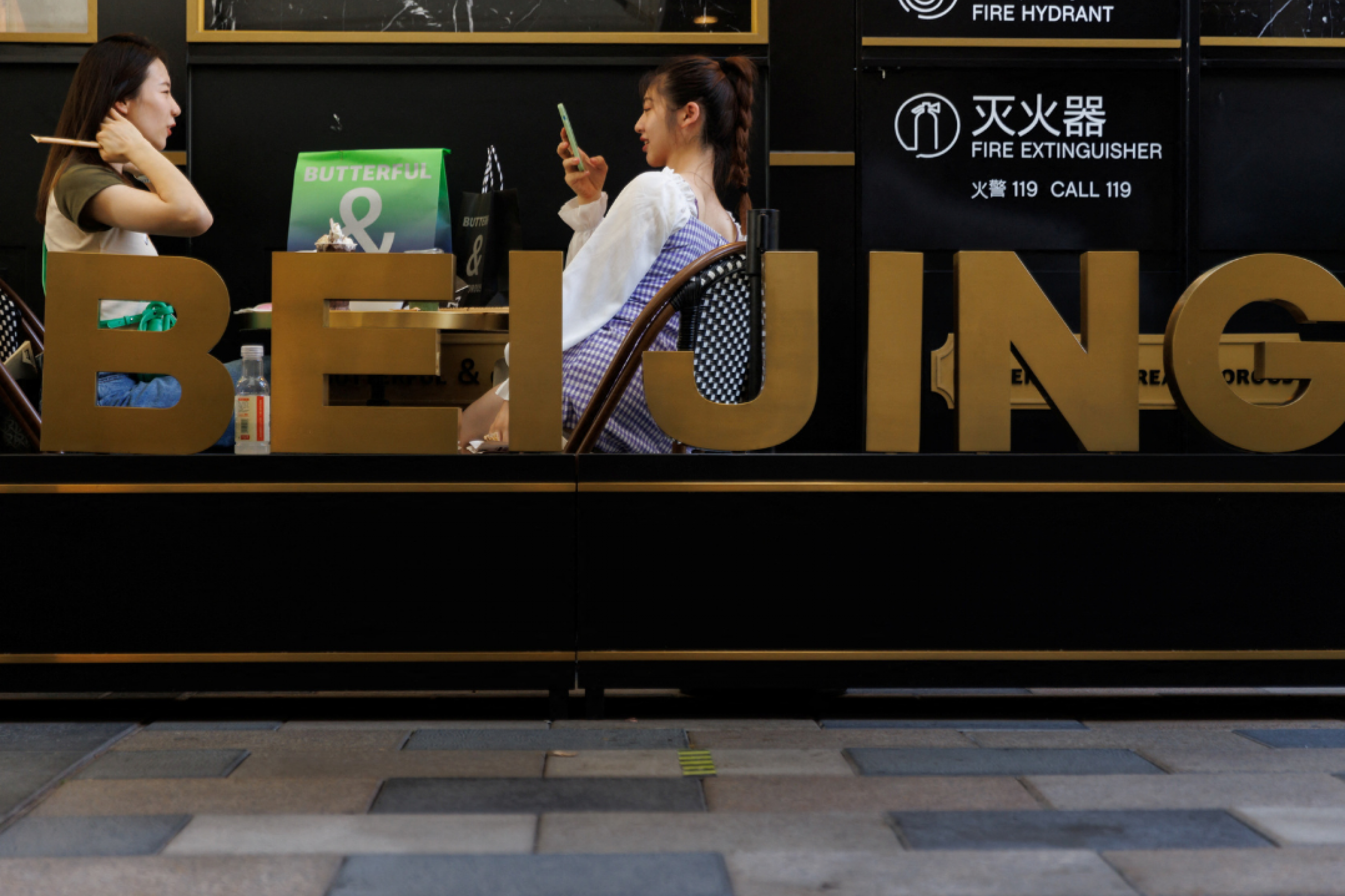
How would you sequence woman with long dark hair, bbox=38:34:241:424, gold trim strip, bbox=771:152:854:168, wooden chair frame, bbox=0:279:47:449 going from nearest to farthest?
wooden chair frame, bbox=0:279:47:449
woman with long dark hair, bbox=38:34:241:424
gold trim strip, bbox=771:152:854:168

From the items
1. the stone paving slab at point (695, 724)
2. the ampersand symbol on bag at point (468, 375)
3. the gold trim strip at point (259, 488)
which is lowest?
the stone paving slab at point (695, 724)

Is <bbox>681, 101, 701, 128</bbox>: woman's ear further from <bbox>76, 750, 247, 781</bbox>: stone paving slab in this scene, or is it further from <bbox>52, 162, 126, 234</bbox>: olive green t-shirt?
<bbox>76, 750, 247, 781</bbox>: stone paving slab

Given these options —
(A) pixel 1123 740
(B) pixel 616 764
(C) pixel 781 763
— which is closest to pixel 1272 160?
(A) pixel 1123 740

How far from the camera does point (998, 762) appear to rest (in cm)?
234

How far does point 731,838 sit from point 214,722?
141 centimetres

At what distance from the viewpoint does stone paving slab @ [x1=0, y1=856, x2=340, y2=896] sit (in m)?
1.63

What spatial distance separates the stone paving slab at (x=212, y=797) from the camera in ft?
6.54

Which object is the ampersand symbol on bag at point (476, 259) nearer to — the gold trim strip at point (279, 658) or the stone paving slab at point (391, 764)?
the gold trim strip at point (279, 658)

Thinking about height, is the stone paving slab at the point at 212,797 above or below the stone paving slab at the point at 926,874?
below

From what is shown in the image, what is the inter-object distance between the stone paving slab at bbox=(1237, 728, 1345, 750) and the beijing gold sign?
0.66m

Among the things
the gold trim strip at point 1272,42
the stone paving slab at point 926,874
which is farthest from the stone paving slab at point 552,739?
the gold trim strip at point 1272,42

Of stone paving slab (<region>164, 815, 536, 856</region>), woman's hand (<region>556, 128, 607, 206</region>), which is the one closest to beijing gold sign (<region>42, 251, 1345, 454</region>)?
stone paving slab (<region>164, 815, 536, 856</region>)

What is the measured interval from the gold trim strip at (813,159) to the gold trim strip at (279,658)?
2949mm

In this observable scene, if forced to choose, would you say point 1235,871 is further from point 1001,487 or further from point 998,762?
point 1001,487
